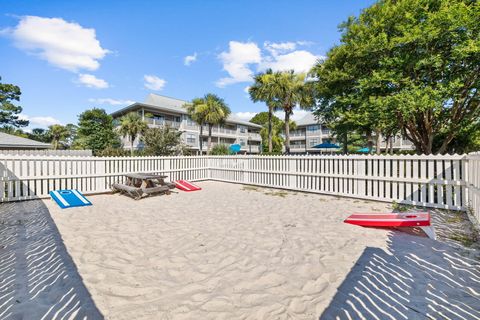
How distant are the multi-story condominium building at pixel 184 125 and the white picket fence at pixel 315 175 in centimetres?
1313

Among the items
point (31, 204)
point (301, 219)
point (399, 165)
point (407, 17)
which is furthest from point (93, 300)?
point (407, 17)

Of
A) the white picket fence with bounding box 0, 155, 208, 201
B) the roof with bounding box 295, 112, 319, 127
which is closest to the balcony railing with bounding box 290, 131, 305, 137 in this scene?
the roof with bounding box 295, 112, 319, 127

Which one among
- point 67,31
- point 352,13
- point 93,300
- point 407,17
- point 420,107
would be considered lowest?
point 93,300

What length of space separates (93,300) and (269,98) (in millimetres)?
24387

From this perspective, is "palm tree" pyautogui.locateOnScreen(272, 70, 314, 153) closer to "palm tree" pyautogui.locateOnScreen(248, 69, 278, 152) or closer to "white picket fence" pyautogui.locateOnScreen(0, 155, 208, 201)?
"palm tree" pyautogui.locateOnScreen(248, 69, 278, 152)

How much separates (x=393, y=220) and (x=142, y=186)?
28.0ft

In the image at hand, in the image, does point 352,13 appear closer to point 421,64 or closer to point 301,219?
point 421,64

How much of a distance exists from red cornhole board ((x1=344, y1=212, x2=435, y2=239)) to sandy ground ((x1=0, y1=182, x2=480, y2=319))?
21 centimetres

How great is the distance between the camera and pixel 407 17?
9.55m

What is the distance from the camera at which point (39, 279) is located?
3068 millimetres

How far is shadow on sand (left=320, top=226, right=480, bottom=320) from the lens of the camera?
7.91ft

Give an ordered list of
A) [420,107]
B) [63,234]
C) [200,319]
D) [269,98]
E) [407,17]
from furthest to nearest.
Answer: [269,98], [407,17], [420,107], [63,234], [200,319]

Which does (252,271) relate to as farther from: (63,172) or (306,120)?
(306,120)

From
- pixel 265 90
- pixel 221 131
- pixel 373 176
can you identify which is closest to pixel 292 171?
pixel 373 176
